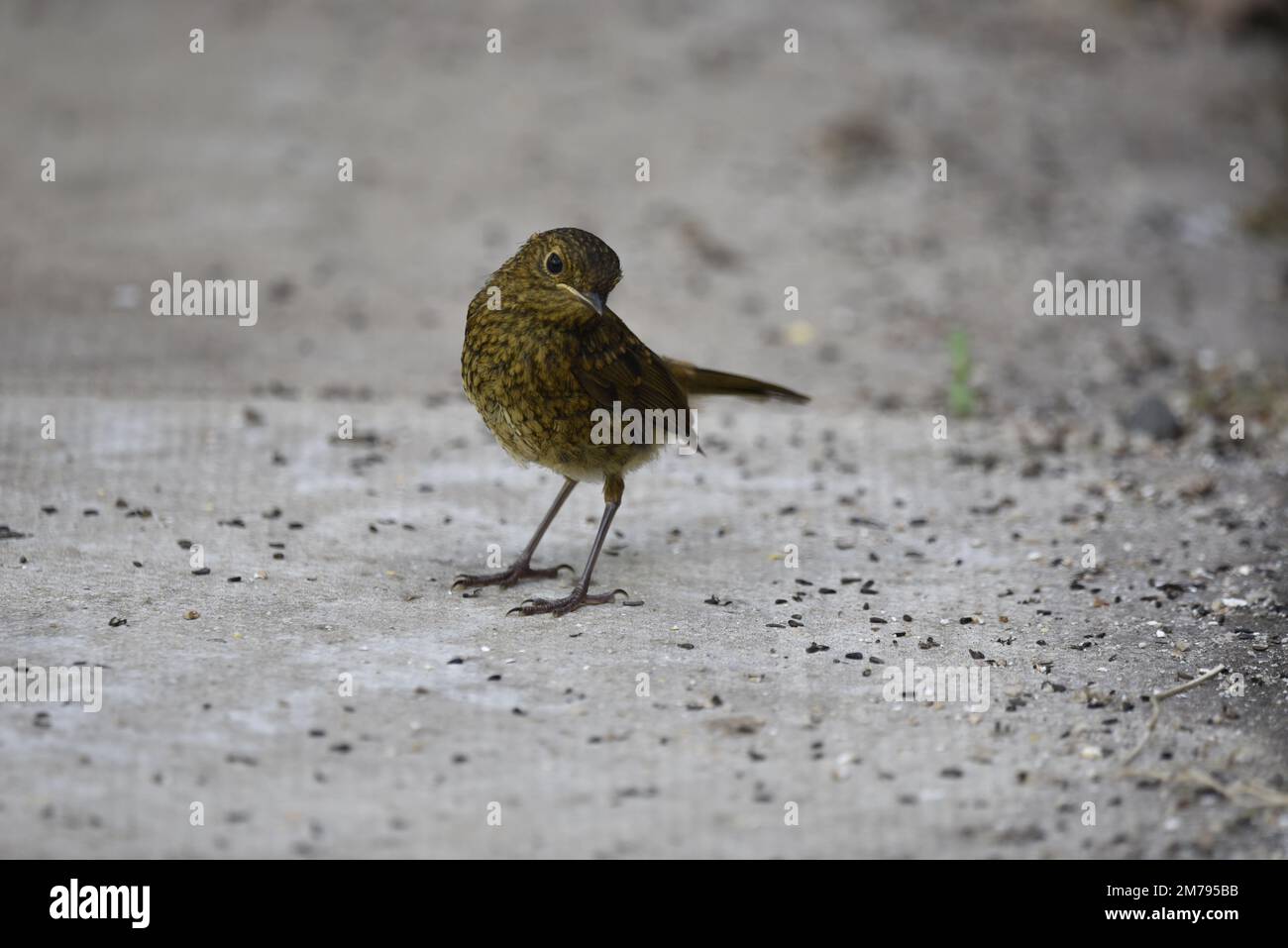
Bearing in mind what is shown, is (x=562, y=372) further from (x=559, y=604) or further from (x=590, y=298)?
(x=559, y=604)

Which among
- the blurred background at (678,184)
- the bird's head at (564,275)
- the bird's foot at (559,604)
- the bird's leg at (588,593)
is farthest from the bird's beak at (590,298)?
the blurred background at (678,184)

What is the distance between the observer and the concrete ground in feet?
12.6

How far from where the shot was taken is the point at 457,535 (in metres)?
5.93

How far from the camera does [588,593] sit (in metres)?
5.23

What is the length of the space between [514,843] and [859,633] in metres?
1.83

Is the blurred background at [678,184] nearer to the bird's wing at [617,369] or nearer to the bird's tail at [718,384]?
the bird's tail at [718,384]

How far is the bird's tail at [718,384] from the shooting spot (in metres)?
5.77

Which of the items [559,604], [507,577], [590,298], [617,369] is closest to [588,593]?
[559,604]

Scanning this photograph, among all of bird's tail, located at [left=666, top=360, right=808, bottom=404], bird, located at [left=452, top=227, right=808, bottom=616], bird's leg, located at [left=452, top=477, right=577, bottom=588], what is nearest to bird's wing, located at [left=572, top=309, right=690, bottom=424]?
bird, located at [left=452, top=227, right=808, bottom=616]

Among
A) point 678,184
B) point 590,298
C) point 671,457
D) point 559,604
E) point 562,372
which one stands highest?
point 678,184

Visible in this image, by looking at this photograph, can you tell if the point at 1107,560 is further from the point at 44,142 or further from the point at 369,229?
the point at 44,142

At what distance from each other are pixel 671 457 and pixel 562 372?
7.39 ft

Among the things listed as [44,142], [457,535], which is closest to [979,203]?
[457,535]

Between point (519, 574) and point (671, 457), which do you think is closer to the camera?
point (519, 574)
